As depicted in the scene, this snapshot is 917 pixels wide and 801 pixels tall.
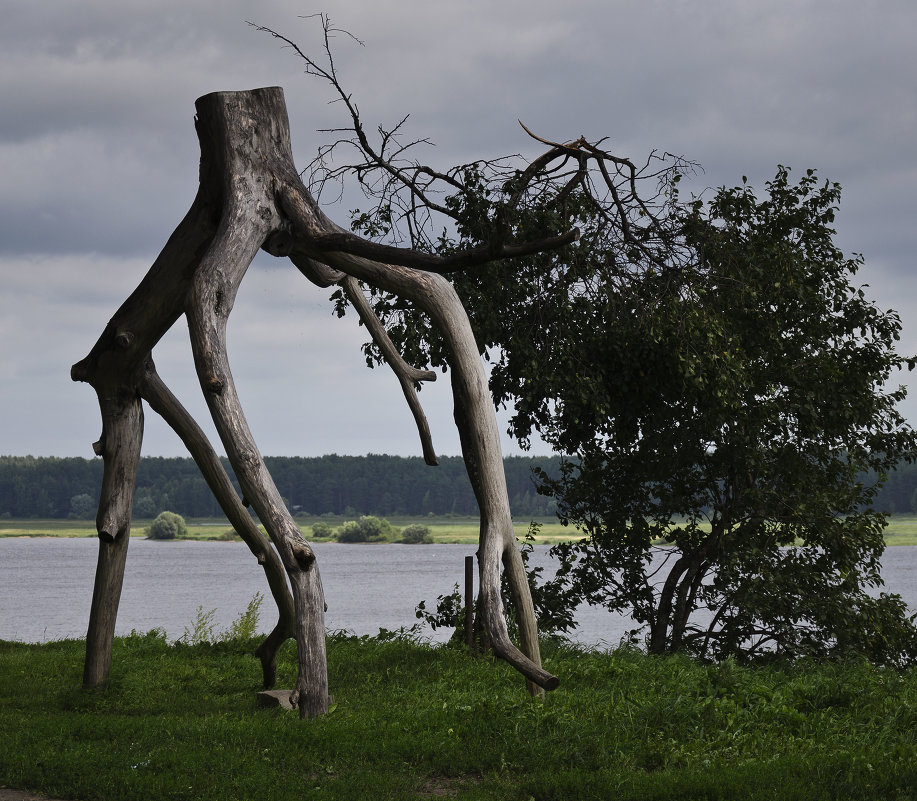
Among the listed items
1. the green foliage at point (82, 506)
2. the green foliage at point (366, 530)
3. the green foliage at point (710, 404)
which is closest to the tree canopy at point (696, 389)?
the green foliage at point (710, 404)

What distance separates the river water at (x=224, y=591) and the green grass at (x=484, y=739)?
358 centimetres

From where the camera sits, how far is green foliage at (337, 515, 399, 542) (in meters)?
39.3

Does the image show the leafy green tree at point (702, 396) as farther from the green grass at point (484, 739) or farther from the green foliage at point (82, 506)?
the green foliage at point (82, 506)

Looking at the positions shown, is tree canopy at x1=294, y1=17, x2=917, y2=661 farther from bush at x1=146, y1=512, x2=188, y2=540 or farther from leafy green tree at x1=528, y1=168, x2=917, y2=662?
bush at x1=146, y1=512, x2=188, y2=540

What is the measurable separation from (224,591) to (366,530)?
9534 mm

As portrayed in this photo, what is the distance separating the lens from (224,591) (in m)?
30.8

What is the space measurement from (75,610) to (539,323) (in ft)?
58.8

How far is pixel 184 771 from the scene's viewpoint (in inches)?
219

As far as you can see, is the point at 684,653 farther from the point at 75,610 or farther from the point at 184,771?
the point at 75,610

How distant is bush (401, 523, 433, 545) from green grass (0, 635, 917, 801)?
120ft

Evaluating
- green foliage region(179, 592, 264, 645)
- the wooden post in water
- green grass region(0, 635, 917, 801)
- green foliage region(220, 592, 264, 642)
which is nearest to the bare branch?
green grass region(0, 635, 917, 801)

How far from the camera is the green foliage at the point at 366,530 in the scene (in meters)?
39.3

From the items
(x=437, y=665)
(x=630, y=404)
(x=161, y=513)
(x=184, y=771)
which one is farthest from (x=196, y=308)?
(x=161, y=513)

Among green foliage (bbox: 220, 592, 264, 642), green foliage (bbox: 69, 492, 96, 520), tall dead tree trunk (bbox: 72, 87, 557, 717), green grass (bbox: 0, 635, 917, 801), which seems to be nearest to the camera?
green grass (bbox: 0, 635, 917, 801)
